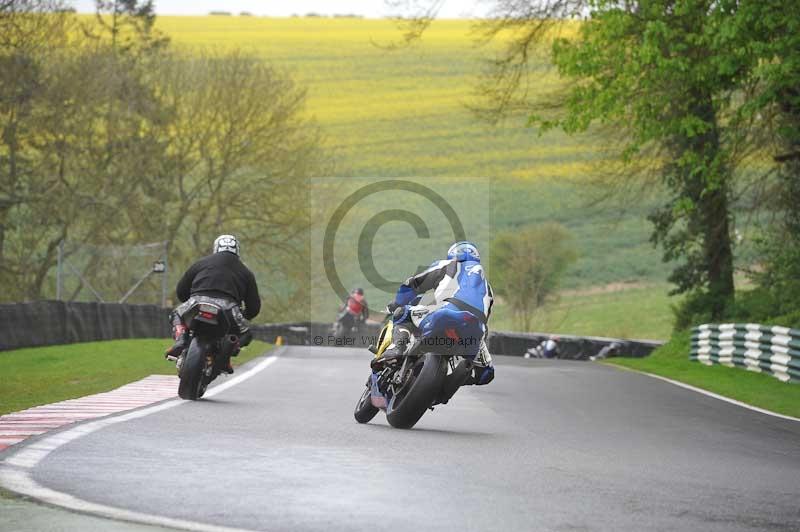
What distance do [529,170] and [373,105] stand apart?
11472mm

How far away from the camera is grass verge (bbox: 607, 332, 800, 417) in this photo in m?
18.9

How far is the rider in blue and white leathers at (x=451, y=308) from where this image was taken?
456 inches

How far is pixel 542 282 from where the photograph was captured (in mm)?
62938

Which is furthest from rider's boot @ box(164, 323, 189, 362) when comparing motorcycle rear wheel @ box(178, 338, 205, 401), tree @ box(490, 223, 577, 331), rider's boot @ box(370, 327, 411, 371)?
tree @ box(490, 223, 577, 331)

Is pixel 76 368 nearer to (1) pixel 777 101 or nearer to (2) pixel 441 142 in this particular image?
(1) pixel 777 101

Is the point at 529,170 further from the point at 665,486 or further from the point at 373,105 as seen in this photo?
the point at 665,486

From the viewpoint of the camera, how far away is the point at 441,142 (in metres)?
85.9

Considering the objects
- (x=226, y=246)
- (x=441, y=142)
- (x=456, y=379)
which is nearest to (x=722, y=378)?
(x=226, y=246)

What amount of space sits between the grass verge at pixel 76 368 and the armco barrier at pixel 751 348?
8.98m

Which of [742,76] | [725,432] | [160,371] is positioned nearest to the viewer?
[725,432]

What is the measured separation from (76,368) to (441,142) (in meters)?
63.3

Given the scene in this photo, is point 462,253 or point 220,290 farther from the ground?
point 462,253

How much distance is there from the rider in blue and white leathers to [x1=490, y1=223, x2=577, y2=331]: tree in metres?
49.7

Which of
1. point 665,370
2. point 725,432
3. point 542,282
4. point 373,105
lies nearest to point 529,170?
point 373,105
